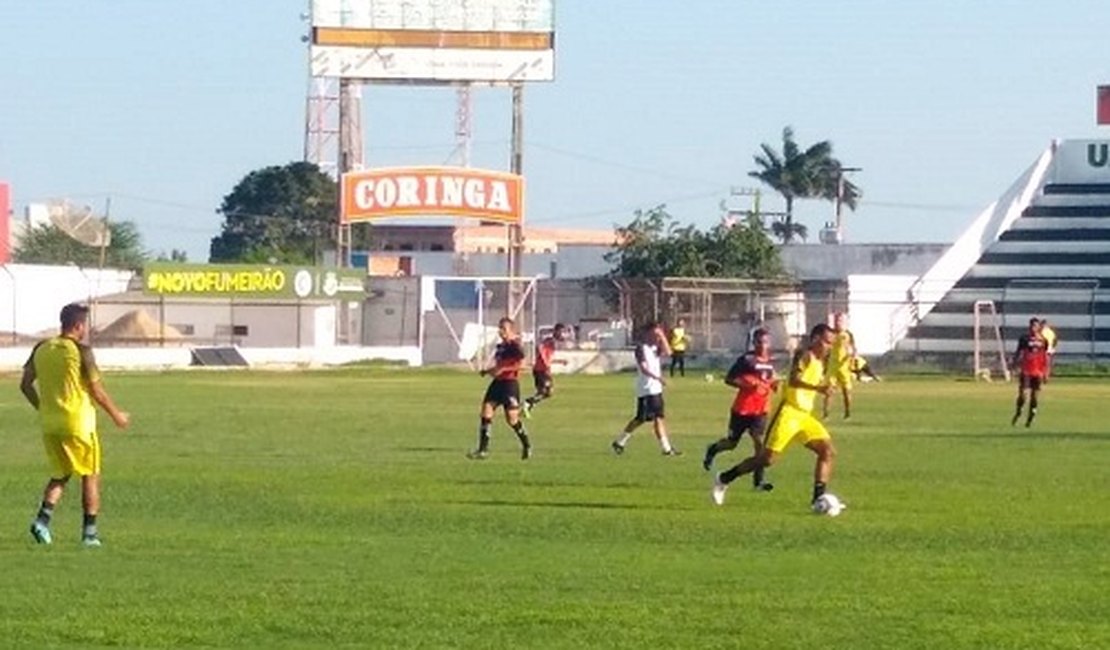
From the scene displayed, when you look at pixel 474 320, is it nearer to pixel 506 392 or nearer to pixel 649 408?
pixel 649 408

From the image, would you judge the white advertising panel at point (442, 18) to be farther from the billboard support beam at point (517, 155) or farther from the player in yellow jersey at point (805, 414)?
the player in yellow jersey at point (805, 414)

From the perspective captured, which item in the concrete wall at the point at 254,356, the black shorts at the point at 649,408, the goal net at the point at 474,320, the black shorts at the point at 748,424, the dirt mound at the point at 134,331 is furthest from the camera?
the dirt mound at the point at 134,331

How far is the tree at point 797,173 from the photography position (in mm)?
134375

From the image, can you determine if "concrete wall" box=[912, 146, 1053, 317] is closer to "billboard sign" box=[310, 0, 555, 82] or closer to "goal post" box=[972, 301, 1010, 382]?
"goal post" box=[972, 301, 1010, 382]

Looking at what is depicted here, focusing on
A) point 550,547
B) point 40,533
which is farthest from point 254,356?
point 550,547

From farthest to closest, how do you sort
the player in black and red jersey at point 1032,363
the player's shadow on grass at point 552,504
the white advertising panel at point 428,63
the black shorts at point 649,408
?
the white advertising panel at point 428,63 < the player in black and red jersey at point 1032,363 < the black shorts at point 649,408 < the player's shadow on grass at point 552,504

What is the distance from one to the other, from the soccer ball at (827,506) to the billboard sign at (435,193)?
6710cm

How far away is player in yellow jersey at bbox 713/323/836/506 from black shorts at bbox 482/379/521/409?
8.21 meters

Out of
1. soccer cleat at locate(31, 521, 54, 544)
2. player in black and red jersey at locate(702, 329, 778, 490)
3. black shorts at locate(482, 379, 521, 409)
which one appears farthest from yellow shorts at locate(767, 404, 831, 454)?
black shorts at locate(482, 379, 521, 409)

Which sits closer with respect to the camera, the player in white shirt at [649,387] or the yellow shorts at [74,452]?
the yellow shorts at [74,452]

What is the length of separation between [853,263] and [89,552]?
282ft

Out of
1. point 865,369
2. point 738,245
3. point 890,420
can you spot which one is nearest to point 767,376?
point 890,420

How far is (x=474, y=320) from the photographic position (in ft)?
302

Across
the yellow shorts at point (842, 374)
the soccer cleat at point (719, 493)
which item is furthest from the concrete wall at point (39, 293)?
the soccer cleat at point (719, 493)
